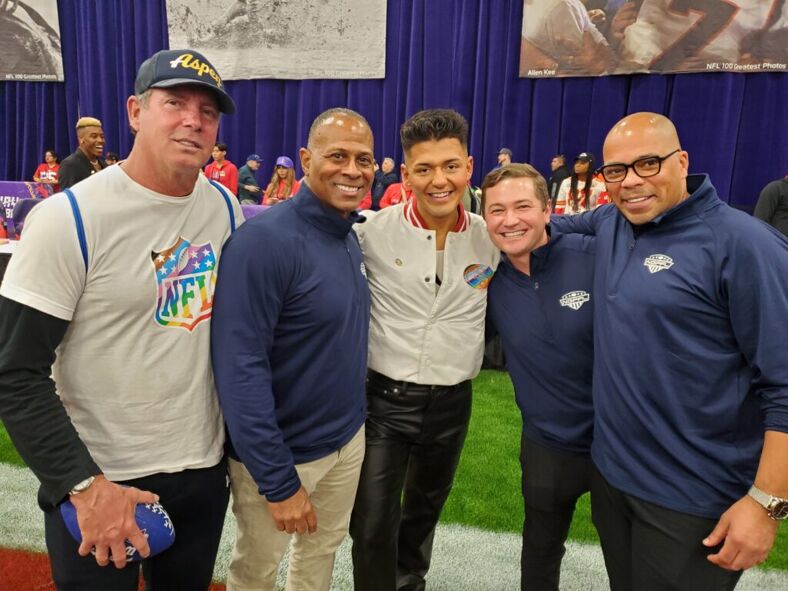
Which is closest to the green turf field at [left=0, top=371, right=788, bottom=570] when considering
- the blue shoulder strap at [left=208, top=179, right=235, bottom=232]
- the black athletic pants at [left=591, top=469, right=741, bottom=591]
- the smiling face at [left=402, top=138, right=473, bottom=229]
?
the black athletic pants at [left=591, top=469, right=741, bottom=591]

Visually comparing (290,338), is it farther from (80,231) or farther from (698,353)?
(698,353)

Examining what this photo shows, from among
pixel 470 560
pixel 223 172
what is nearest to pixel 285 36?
pixel 223 172

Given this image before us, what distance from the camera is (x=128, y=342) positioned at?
1292 mm

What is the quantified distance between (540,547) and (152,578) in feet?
3.97

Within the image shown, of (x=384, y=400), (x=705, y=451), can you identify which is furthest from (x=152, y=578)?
(x=705, y=451)

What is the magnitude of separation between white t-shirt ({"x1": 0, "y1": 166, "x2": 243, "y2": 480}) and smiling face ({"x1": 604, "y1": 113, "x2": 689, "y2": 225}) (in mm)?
1087

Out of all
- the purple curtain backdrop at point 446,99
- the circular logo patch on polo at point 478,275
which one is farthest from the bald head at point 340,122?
the purple curtain backdrop at point 446,99

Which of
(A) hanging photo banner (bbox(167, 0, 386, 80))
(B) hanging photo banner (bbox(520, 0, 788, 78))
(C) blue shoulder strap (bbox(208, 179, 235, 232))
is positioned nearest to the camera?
(C) blue shoulder strap (bbox(208, 179, 235, 232))

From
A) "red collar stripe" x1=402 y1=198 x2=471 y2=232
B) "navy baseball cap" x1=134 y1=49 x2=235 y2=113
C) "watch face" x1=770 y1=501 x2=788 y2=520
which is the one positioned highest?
"navy baseball cap" x1=134 y1=49 x2=235 y2=113

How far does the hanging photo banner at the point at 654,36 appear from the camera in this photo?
8930 mm

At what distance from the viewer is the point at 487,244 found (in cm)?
201

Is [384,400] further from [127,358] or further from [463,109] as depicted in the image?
[463,109]

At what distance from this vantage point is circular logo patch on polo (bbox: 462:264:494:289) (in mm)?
1943

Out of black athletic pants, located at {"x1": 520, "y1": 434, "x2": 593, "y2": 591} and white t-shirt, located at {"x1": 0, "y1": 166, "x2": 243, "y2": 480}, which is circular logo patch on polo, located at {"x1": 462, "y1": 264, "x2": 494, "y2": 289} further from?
white t-shirt, located at {"x1": 0, "y1": 166, "x2": 243, "y2": 480}
